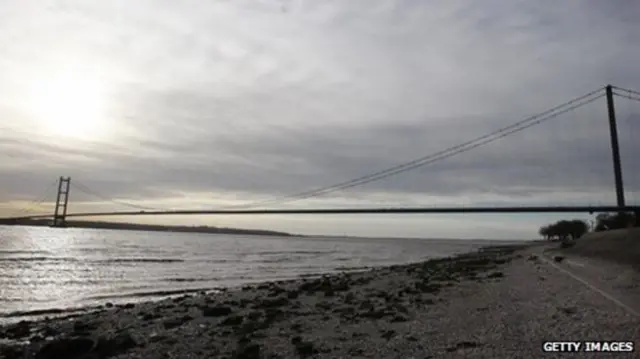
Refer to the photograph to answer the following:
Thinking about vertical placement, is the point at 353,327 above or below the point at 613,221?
below

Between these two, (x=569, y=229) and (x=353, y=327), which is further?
(x=569, y=229)

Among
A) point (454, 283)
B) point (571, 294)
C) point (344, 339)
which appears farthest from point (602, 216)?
point (344, 339)

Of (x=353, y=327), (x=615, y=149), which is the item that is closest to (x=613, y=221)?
(x=615, y=149)

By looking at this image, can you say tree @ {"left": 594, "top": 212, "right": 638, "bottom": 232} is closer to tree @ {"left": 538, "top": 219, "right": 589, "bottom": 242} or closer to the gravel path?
tree @ {"left": 538, "top": 219, "right": 589, "bottom": 242}

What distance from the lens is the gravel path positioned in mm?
8062

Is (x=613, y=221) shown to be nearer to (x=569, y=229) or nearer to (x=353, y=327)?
(x=569, y=229)

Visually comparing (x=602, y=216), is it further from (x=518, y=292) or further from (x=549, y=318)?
(x=549, y=318)

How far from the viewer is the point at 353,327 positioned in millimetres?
10242

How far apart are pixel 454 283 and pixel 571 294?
593 centimetres

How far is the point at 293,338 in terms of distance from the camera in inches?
367

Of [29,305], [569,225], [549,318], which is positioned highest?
[569,225]

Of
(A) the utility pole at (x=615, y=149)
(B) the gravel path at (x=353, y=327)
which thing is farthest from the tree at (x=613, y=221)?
(B) the gravel path at (x=353, y=327)

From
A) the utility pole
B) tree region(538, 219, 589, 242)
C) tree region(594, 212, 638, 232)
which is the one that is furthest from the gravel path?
tree region(538, 219, 589, 242)

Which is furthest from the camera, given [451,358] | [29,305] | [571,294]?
[29,305]
